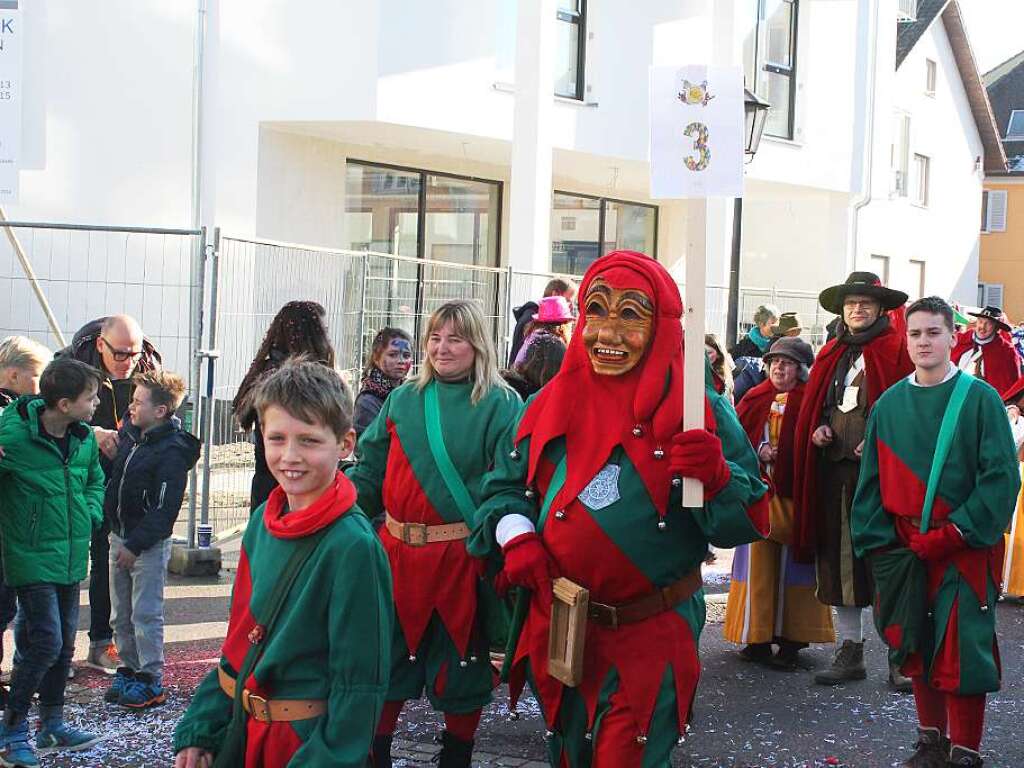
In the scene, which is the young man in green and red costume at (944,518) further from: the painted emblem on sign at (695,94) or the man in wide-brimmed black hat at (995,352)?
the man in wide-brimmed black hat at (995,352)

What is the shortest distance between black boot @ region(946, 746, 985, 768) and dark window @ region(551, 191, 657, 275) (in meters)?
16.5

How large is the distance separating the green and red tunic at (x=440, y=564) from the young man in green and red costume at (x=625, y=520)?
81 cm

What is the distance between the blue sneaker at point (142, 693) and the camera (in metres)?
6.50

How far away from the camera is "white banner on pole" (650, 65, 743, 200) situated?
15.2 feet

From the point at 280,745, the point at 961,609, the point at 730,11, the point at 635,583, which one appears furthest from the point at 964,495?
the point at 730,11

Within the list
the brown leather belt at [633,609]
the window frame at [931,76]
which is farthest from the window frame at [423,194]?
the window frame at [931,76]

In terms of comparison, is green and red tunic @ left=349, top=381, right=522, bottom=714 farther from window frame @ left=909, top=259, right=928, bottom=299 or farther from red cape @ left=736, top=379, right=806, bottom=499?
window frame @ left=909, top=259, right=928, bottom=299

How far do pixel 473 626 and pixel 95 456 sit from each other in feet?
6.10

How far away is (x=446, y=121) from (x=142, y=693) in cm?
1104

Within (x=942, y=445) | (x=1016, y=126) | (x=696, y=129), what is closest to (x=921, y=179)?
(x=1016, y=126)

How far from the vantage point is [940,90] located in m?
35.2

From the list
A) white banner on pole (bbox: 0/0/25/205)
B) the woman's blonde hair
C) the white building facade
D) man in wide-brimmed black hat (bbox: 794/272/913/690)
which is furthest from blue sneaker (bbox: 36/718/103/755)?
the white building facade

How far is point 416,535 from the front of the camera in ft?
17.8

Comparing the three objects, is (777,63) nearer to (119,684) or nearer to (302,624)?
(119,684)
